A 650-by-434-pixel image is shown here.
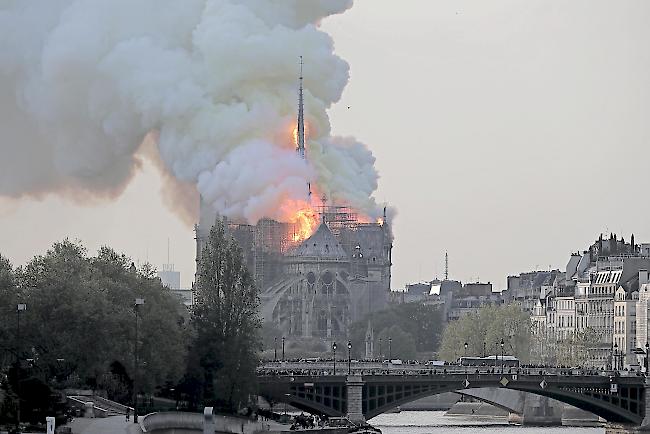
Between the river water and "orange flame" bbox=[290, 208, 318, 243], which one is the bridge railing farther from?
"orange flame" bbox=[290, 208, 318, 243]

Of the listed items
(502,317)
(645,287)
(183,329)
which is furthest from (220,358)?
(502,317)

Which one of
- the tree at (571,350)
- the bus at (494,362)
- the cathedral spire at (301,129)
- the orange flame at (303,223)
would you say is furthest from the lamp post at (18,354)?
the orange flame at (303,223)

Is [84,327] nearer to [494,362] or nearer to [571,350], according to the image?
[494,362]

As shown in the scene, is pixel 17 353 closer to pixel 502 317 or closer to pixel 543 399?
pixel 543 399

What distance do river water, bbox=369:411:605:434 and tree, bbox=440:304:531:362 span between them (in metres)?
23.8

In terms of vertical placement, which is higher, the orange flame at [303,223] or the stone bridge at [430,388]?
the orange flame at [303,223]

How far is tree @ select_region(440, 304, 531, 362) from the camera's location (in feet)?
561

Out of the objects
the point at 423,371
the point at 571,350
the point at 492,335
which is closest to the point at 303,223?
the point at 492,335

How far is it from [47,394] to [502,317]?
10067 centimetres

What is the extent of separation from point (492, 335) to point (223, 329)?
74273mm

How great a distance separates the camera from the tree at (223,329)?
320ft

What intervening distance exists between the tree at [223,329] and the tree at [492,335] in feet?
213

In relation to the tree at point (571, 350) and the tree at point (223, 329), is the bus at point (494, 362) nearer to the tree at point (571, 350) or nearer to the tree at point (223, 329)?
the tree at point (571, 350)

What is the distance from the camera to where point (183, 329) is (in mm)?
100812
